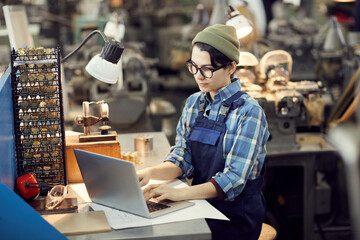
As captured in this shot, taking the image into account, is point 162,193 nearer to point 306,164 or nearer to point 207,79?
point 207,79

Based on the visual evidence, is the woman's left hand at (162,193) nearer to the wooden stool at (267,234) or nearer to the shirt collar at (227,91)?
the shirt collar at (227,91)

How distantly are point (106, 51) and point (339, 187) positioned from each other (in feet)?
9.03

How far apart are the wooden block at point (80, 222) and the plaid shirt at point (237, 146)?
0.53 metres

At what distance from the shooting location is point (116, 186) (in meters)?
2.02

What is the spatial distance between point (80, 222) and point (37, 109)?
22.7 inches

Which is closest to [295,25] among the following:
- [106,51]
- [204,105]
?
[204,105]

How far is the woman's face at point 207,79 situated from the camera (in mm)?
2297

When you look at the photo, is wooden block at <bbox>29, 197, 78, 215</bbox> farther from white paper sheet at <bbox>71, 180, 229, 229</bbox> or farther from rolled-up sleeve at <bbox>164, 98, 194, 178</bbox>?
rolled-up sleeve at <bbox>164, 98, 194, 178</bbox>

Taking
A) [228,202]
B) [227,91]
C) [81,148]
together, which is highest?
[227,91]

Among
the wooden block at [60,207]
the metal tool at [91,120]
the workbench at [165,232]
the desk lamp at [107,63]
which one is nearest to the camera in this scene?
the workbench at [165,232]

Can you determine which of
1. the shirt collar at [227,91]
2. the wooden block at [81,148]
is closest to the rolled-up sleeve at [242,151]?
the shirt collar at [227,91]

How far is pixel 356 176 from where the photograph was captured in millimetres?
824

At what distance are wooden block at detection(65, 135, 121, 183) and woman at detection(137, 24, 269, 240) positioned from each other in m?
0.21

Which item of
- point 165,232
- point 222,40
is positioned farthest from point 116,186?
point 222,40
